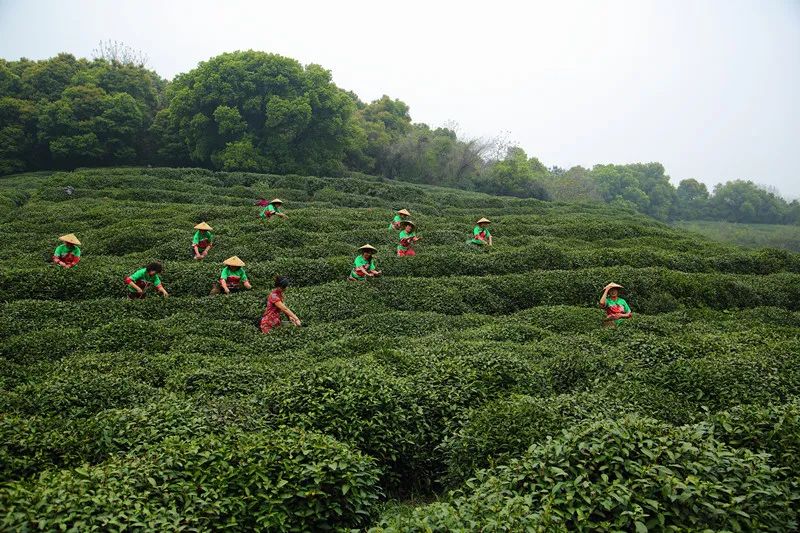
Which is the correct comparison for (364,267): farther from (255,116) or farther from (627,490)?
(255,116)

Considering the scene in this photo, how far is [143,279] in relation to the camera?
14594mm

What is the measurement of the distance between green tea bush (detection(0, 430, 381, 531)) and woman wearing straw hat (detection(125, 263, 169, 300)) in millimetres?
8389

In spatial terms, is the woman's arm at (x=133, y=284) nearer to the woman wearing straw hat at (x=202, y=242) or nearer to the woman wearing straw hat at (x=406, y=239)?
the woman wearing straw hat at (x=202, y=242)

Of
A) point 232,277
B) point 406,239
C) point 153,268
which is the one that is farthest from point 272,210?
point 153,268

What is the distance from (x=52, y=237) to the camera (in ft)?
70.6

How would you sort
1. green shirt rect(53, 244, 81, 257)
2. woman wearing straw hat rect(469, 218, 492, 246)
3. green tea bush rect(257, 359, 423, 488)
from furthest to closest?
woman wearing straw hat rect(469, 218, 492, 246)
green shirt rect(53, 244, 81, 257)
green tea bush rect(257, 359, 423, 488)

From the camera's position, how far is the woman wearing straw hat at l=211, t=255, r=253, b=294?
50.4 feet

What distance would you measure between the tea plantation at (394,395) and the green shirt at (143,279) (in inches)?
22.4

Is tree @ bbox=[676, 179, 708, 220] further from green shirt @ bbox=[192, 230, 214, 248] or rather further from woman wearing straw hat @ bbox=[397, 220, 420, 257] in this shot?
green shirt @ bbox=[192, 230, 214, 248]

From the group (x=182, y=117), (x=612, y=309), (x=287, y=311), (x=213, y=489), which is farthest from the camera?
(x=182, y=117)

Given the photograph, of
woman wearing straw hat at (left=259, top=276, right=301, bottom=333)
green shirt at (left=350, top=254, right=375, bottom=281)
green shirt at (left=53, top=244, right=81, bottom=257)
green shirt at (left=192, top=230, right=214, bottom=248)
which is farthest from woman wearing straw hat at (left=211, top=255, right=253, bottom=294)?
green shirt at (left=53, top=244, right=81, bottom=257)

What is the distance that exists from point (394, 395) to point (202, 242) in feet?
41.9

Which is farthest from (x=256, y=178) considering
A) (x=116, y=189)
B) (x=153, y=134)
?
(x=153, y=134)

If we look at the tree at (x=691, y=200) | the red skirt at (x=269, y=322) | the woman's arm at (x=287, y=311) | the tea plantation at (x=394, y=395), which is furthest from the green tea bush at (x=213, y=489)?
the tree at (x=691, y=200)
